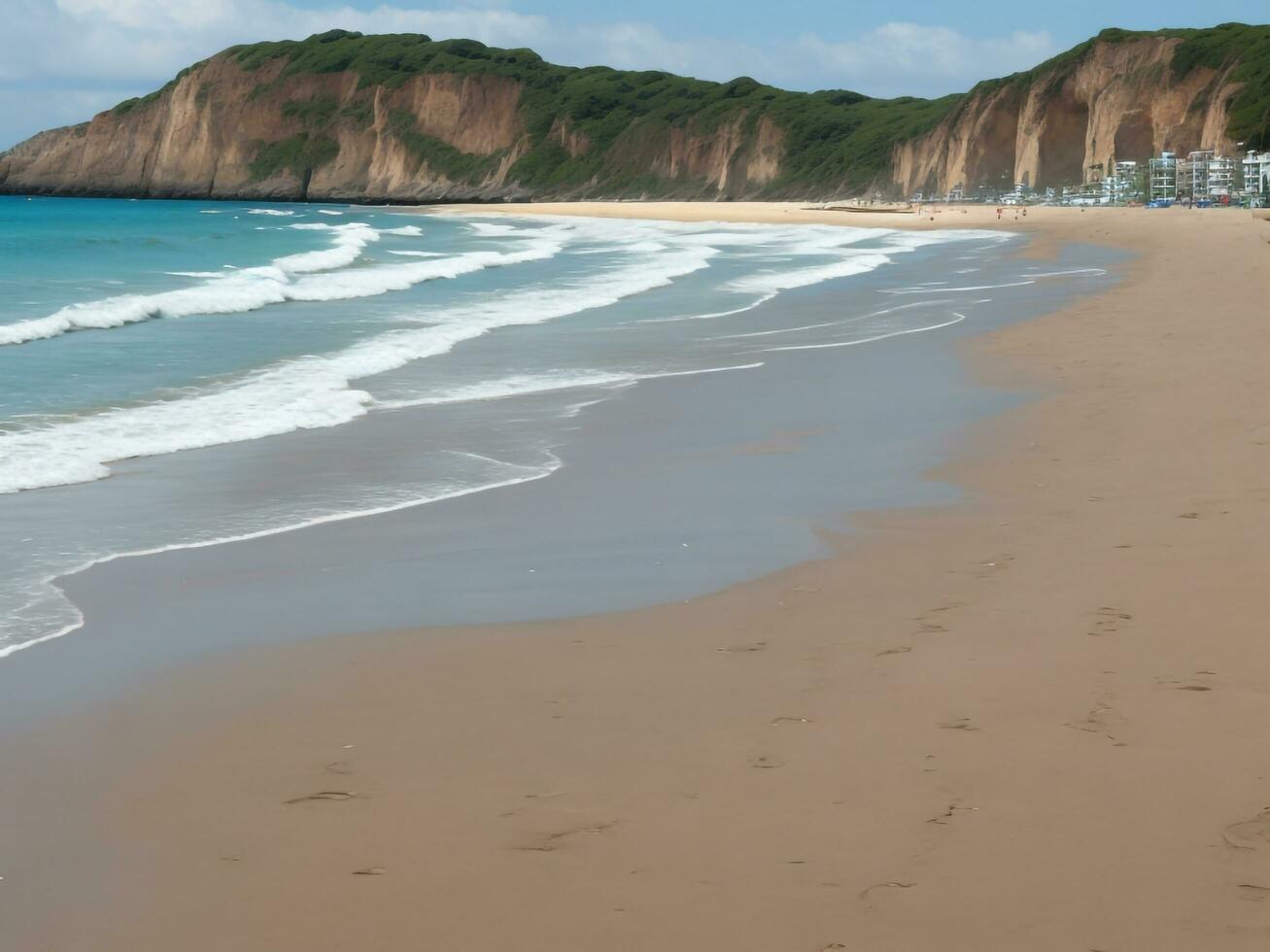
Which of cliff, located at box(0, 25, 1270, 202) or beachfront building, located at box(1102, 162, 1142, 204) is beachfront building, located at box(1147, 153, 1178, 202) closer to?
beachfront building, located at box(1102, 162, 1142, 204)

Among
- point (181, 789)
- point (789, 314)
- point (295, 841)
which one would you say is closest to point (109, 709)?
point (181, 789)

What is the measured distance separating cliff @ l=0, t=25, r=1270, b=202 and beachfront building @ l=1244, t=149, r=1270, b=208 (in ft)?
131

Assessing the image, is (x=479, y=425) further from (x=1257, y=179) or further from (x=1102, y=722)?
(x=1257, y=179)

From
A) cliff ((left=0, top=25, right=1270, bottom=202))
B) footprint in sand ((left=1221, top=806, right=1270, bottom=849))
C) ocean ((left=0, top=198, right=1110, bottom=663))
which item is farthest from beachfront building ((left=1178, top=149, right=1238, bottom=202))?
footprint in sand ((left=1221, top=806, right=1270, bottom=849))

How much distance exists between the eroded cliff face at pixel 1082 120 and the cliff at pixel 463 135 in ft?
14.2

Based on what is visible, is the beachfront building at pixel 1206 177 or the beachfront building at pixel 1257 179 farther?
the beachfront building at pixel 1206 177

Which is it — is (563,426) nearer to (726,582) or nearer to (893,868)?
(726,582)

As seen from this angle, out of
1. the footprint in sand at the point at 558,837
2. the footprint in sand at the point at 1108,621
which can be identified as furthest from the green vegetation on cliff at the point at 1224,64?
the footprint in sand at the point at 558,837

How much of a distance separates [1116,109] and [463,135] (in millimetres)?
83758

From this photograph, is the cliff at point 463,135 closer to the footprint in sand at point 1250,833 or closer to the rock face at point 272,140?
the rock face at point 272,140

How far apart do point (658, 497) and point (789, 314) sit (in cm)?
1301

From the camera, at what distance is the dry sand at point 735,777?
329 cm

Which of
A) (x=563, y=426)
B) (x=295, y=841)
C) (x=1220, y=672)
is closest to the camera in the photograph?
(x=295, y=841)

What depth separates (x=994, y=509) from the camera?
24.8ft
